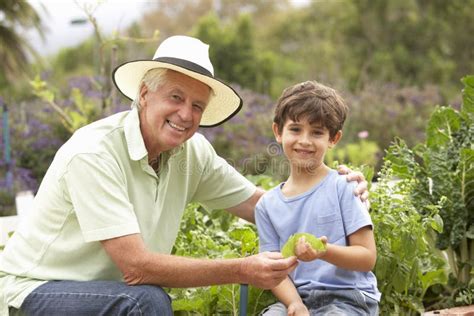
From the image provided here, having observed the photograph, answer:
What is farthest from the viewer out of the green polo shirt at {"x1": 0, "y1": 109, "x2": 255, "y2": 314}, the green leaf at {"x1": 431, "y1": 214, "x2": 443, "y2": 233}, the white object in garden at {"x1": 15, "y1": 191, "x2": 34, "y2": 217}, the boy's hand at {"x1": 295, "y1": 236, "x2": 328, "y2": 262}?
the white object in garden at {"x1": 15, "y1": 191, "x2": 34, "y2": 217}

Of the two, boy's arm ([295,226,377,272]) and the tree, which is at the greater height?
the tree

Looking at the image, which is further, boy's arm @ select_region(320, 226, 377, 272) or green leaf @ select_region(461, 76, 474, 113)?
green leaf @ select_region(461, 76, 474, 113)

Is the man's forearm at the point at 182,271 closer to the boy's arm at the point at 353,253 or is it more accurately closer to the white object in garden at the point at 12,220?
the boy's arm at the point at 353,253

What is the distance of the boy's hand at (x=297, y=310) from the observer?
2.63m

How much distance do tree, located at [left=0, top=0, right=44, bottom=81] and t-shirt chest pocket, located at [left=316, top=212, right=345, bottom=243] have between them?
12.0 metres

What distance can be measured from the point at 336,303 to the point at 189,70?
1052 millimetres

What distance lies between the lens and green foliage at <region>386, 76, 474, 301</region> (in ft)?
11.3

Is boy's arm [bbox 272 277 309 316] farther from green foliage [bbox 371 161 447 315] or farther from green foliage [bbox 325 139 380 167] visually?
green foliage [bbox 325 139 380 167]

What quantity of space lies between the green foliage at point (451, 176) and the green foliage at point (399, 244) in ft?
0.52

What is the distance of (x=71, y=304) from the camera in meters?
2.56

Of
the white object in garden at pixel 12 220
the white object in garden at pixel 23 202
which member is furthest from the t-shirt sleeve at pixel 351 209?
the white object in garden at pixel 23 202

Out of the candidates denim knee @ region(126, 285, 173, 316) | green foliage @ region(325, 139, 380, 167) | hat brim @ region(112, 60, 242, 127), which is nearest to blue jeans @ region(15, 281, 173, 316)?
denim knee @ region(126, 285, 173, 316)

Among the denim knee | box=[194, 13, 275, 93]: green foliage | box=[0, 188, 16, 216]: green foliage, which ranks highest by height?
box=[194, 13, 275, 93]: green foliage

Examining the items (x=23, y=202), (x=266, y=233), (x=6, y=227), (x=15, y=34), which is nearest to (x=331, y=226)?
(x=266, y=233)
